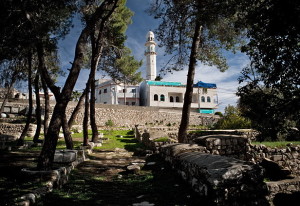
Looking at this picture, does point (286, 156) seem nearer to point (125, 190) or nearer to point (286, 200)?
point (286, 200)

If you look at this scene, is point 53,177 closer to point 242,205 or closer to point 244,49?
point 242,205

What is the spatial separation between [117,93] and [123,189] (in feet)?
153

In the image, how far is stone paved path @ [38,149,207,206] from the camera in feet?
13.7

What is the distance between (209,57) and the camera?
10945 millimetres

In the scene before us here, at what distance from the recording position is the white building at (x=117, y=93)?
51.0m

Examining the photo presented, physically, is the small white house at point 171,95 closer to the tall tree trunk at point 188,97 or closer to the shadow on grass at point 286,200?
the tall tree trunk at point 188,97

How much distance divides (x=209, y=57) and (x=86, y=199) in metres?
8.98

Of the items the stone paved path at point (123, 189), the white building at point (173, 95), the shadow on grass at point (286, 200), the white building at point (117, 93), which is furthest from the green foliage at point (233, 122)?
the white building at point (117, 93)

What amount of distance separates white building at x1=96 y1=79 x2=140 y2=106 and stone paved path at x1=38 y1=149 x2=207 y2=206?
43.4 metres

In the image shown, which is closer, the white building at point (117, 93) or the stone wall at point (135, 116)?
the stone wall at point (135, 116)

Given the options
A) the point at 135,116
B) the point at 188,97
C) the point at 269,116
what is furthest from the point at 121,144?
the point at 135,116

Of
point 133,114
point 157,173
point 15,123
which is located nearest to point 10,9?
point 157,173

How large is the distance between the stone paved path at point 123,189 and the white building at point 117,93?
43397 millimetres

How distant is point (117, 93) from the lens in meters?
51.2
